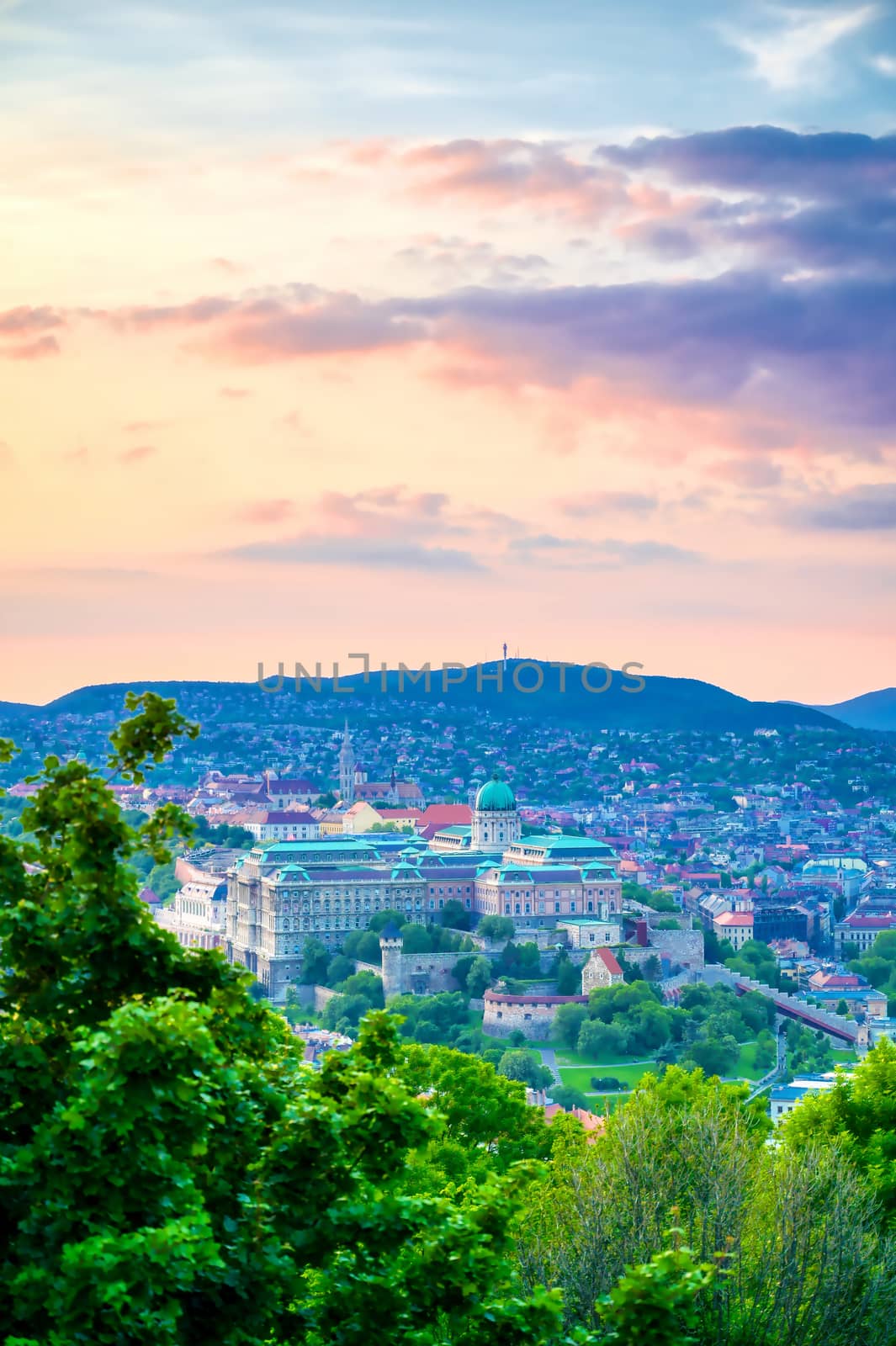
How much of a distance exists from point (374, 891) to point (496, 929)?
6855mm

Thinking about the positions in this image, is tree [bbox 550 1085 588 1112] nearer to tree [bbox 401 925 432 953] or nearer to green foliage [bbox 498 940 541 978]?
green foliage [bbox 498 940 541 978]

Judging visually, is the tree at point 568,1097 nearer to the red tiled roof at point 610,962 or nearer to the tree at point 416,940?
the red tiled roof at point 610,962

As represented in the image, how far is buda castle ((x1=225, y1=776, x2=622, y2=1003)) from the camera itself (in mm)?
84888

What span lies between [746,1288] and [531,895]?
73043 mm

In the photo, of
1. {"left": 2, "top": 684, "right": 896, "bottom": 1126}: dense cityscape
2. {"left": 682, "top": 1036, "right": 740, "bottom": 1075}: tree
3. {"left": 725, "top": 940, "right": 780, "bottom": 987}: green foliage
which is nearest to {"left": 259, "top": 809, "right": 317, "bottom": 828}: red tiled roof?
{"left": 2, "top": 684, "right": 896, "bottom": 1126}: dense cityscape

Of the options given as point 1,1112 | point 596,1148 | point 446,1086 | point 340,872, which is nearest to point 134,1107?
point 1,1112

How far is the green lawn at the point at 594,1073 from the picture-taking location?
6191cm

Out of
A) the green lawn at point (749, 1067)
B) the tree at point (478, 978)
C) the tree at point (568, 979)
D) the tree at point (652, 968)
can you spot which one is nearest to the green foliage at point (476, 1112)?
the green lawn at point (749, 1067)

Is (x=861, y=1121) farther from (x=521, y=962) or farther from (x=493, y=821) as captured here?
(x=493, y=821)

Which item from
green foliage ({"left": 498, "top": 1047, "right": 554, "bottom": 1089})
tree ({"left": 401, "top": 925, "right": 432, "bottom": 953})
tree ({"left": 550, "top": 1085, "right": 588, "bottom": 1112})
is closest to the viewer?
tree ({"left": 550, "top": 1085, "right": 588, "bottom": 1112})

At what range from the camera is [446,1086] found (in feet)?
74.2

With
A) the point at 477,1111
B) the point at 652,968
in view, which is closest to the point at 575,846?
the point at 652,968

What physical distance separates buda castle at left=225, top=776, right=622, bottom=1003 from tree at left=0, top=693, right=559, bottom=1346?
71.7 metres

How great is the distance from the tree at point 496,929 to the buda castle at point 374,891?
2.74 metres
